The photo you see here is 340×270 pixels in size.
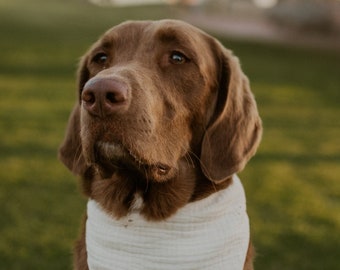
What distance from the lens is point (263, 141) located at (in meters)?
11.2

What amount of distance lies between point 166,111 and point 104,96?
634 mm

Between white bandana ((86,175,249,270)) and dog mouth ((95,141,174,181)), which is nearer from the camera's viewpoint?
dog mouth ((95,141,174,181))

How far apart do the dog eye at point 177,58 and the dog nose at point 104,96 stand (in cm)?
73

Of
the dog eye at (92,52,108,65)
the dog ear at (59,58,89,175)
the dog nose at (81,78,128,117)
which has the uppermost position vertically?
the dog nose at (81,78,128,117)

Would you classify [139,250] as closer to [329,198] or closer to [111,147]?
[111,147]

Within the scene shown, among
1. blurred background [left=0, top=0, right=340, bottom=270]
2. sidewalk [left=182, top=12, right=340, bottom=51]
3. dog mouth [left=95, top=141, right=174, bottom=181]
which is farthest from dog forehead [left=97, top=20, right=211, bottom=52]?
sidewalk [left=182, top=12, right=340, bottom=51]

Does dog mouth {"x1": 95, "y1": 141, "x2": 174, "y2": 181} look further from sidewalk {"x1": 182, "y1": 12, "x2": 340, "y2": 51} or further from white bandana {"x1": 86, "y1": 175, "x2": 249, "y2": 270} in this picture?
sidewalk {"x1": 182, "y1": 12, "x2": 340, "y2": 51}

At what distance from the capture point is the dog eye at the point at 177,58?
3898 millimetres

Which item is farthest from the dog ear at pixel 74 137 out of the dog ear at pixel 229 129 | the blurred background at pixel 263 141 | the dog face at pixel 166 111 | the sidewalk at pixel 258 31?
the sidewalk at pixel 258 31

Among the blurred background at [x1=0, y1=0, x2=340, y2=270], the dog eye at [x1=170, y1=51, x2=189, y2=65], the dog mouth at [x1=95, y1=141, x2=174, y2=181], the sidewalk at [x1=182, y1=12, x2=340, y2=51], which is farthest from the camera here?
the sidewalk at [x1=182, y1=12, x2=340, y2=51]

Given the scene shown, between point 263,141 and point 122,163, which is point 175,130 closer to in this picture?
point 122,163

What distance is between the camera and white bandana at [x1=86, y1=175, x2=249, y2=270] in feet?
13.1

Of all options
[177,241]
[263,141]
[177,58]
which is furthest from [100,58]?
[263,141]

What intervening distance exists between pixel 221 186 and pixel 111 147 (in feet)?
3.25
